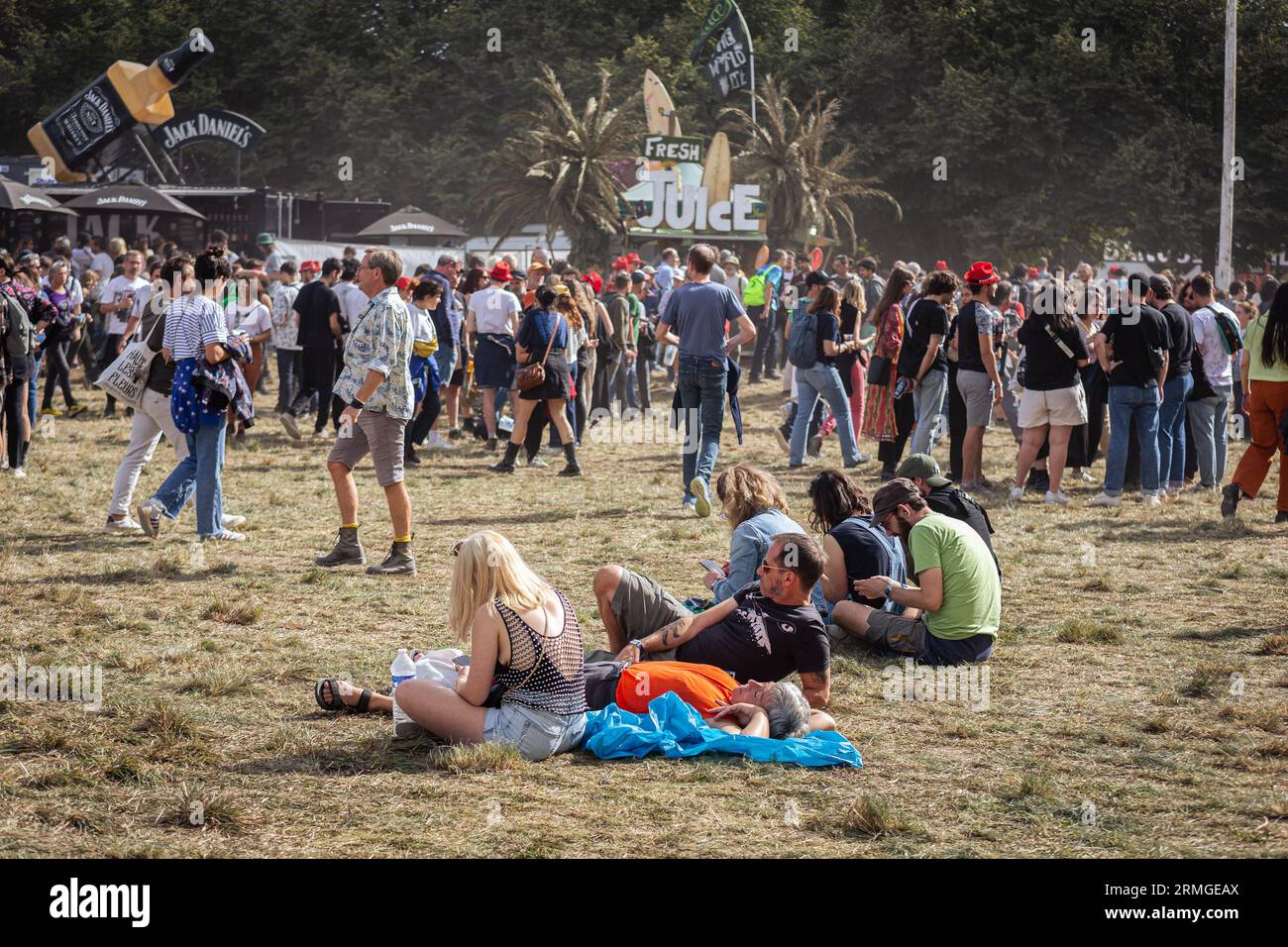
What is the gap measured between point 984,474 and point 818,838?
32.3 feet

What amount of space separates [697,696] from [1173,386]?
26.2ft

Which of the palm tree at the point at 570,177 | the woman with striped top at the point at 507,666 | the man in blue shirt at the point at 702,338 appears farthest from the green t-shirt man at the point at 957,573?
the palm tree at the point at 570,177

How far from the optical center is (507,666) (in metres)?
5.60

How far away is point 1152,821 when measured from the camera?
4.95 metres

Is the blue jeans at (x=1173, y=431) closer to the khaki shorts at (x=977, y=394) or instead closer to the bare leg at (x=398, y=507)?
the khaki shorts at (x=977, y=394)

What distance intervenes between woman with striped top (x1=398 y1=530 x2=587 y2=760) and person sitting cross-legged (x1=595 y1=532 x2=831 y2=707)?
2.51 feet

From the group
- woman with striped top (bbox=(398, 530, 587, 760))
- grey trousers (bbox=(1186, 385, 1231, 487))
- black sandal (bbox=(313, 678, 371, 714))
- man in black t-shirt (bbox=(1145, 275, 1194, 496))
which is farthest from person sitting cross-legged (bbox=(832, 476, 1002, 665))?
grey trousers (bbox=(1186, 385, 1231, 487))

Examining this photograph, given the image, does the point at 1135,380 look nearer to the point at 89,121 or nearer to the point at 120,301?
the point at 120,301

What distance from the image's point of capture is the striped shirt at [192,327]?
9500 millimetres


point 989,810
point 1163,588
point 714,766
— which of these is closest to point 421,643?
point 714,766

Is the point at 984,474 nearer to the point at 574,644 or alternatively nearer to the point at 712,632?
the point at 712,632

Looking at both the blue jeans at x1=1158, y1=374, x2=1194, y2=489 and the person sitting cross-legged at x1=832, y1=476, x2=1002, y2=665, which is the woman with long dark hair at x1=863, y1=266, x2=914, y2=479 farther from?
the person sitting cross-legged at x1=832, y1=476, x2=1002, y2=665

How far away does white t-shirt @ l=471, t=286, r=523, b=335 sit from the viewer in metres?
14.9

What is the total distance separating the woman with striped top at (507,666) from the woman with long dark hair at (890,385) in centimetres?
759
